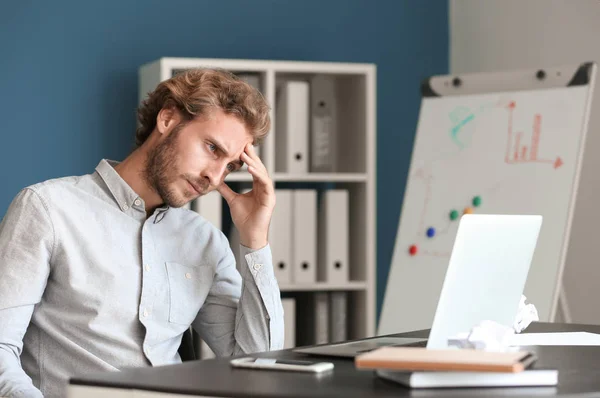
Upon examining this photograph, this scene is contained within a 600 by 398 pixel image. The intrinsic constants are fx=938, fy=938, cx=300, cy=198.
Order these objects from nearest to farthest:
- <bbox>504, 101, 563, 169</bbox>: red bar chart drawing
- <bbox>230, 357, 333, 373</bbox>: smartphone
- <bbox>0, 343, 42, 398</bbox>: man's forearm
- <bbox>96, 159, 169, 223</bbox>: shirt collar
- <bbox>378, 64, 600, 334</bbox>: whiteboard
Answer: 1. <bbox>230, 357, 333, 373</bbox>: smartphone
2. <bbox>0, 343, 42, 398</bbox>: man's forearm
3. <bbox>96, 159, 169, 223</bbox>: shirt collar
4. <bbox>378, 64, 600, 334</bbox>: whiteboard
5. <bbox>504, 101, 563, 169</bbox>: red bar chart drawing

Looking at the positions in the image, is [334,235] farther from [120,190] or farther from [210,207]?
[120,190]

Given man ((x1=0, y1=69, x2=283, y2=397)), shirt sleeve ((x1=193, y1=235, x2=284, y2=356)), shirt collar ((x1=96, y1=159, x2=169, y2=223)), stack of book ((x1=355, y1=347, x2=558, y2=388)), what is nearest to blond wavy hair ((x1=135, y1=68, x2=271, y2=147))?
man ((x1=0, y1=69, x2=283, y2=397))

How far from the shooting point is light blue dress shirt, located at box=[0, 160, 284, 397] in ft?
5.75

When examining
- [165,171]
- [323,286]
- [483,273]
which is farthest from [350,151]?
[483,273]

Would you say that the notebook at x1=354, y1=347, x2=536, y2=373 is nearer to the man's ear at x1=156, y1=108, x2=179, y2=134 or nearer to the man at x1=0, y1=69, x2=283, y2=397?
the man at x1=0, y1=69, x2=283, y2=397

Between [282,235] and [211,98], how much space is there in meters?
1.63

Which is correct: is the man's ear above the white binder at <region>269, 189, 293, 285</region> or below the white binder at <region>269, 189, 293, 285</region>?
above

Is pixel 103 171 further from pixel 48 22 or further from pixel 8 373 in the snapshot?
pixel 48 22

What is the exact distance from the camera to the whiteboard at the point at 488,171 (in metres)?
3.12

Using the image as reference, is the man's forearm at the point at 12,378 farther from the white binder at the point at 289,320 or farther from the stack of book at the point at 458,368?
the white binder at the point at 289,320

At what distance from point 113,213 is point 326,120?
183 centimetres

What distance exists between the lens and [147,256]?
1913 millimetres

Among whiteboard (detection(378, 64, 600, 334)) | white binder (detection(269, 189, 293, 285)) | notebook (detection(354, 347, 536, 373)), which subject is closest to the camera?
notebook (detection(354, 347, 536, 373))

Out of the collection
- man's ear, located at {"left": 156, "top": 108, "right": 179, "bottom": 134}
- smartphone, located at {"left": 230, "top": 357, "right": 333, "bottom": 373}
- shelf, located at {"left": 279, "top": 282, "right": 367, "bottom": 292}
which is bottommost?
shelf, located at {"left": 279, "top": 282, "right": 367, "bottom": 292}
